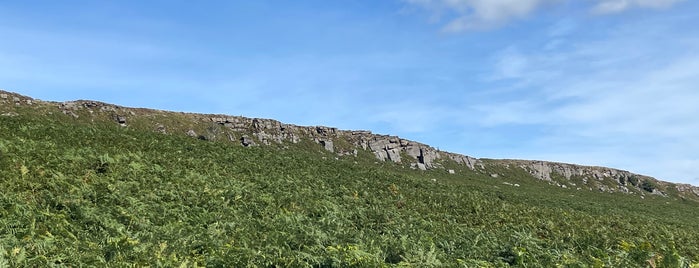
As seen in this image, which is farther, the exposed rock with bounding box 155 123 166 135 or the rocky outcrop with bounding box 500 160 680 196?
the rocky outcrop with bounding box 500 160 680 196

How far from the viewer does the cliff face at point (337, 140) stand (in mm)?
88312

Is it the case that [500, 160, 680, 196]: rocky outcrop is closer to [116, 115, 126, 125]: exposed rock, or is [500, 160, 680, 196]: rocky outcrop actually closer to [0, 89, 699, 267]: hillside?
[116, 115, 126, 125]: exposed rock

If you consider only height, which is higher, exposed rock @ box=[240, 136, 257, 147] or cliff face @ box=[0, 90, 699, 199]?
cliff face @ box=[0, 90, 699, 199]

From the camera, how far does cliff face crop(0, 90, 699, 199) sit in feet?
290

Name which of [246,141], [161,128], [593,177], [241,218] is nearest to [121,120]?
[161,128]

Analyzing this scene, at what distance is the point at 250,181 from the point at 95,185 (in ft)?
30.2

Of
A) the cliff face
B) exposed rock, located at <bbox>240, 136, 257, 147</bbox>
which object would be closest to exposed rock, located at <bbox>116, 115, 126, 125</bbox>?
the cliff face

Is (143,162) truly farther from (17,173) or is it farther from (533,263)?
(533,263)

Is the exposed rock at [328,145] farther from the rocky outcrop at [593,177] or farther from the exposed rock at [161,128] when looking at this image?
the rocky outcrop at [593,177]

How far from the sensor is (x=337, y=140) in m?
112

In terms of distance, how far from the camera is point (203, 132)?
3789 inches

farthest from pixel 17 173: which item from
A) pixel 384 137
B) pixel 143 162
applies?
pixel 384 137

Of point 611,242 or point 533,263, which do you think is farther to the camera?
point 611,242

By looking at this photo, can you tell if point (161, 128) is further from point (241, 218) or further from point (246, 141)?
point (241, 218)
